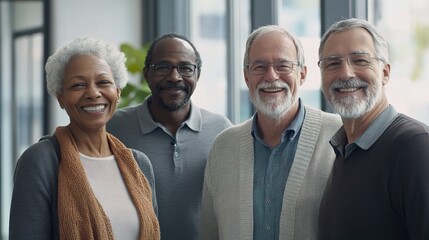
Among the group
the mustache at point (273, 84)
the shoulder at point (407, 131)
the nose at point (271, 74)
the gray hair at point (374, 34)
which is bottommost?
the shoulder at point (407, 131)

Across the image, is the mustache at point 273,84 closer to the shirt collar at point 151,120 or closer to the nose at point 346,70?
the nose at point 346,70

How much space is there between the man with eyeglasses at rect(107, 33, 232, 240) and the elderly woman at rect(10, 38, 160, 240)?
330 millimetres

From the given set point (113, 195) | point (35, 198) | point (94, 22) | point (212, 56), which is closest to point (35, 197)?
point (35, 198)

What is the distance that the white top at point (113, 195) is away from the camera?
2.43 meters

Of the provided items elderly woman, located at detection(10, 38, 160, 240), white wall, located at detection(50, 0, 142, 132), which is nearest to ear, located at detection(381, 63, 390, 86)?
elderly woman, located at detection(10, 38, 160, 240)

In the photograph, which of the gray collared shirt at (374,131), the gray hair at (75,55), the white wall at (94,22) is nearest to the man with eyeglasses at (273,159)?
the gray collared shirt at (374,131)

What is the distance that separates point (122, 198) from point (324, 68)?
2.67ft

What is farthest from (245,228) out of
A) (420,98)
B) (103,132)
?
(420,98)

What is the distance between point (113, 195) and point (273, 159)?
59 cm

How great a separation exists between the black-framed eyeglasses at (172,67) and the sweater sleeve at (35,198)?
809 millimetres

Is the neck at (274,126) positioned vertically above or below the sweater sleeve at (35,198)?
above

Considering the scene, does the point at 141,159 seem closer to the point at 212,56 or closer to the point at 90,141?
the point at 90,141

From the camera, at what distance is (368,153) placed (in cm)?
218

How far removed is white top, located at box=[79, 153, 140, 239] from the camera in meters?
2.43
